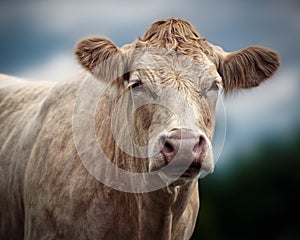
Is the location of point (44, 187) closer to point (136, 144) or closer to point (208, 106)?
point (136, 144)

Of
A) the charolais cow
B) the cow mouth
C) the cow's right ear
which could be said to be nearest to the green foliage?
the charolais cow

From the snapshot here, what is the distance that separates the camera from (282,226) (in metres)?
23.0

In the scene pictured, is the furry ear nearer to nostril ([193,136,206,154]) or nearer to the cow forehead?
the cow forehead

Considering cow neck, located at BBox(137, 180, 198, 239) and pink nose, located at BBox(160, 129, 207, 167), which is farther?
cow neck, located at BBox(137, 180, 198, 239)

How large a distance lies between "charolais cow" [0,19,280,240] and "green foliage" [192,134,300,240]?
15.8 metres

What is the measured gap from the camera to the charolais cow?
5.00 metres

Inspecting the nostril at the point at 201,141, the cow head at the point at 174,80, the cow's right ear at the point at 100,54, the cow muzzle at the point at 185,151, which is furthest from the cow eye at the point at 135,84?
the nostril at the point at 201,141

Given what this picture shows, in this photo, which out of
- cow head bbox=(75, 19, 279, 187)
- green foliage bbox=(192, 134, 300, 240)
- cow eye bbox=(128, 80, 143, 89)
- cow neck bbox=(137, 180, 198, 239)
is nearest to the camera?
Answer: cow head bbox=(75, 19, 279, 187)

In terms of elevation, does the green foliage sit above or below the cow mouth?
below

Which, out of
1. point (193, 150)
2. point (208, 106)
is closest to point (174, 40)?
point (208, 106)

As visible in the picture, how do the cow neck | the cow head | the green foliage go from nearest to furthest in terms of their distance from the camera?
1. the cow head
2. the cow neck
3. the green foliage

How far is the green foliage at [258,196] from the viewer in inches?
877

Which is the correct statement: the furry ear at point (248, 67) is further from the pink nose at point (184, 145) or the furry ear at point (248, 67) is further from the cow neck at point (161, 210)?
the pink nose at point (184, 145)

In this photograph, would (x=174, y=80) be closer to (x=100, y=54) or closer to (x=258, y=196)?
(x=100, y=54)
